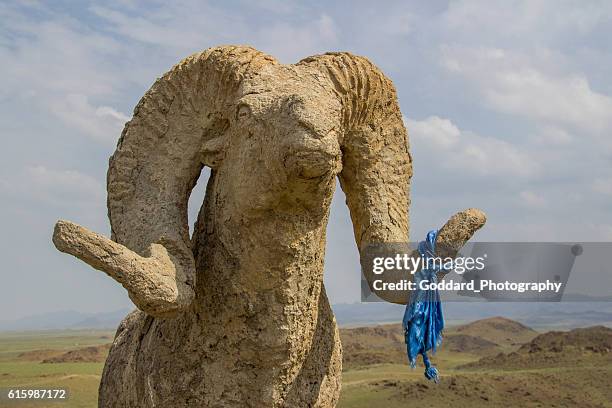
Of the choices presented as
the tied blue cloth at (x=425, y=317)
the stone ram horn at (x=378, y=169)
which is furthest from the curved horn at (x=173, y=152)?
the tied blue cloth at (x=425, y=317)

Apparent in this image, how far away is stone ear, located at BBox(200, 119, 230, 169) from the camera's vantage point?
5168 mm

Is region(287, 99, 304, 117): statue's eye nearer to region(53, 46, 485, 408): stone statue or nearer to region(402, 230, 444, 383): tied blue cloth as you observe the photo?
region(53, 46, 485, 408): stone statue

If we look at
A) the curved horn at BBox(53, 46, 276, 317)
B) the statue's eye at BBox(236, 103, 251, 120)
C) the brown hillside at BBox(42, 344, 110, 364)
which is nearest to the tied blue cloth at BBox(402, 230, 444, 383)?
the curved horn at BBox(53, 46, 276, 317)

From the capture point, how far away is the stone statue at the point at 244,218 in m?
4.66

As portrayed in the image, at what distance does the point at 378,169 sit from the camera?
5.59 metres

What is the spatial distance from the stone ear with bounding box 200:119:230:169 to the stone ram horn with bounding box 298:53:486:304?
0.72 meters

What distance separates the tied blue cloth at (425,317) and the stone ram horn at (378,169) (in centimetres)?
11

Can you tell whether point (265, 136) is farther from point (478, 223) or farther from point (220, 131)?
point (478, 223)

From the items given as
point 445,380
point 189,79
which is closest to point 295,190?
point 189,79

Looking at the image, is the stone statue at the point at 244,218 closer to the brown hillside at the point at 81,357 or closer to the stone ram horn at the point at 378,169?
the stone ram horn at the point at 378,169

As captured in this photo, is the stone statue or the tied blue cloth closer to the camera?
the stone statue

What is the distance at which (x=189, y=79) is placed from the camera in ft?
17.6

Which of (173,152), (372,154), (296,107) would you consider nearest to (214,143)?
(173,152)

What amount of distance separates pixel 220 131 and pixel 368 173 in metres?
1.09
